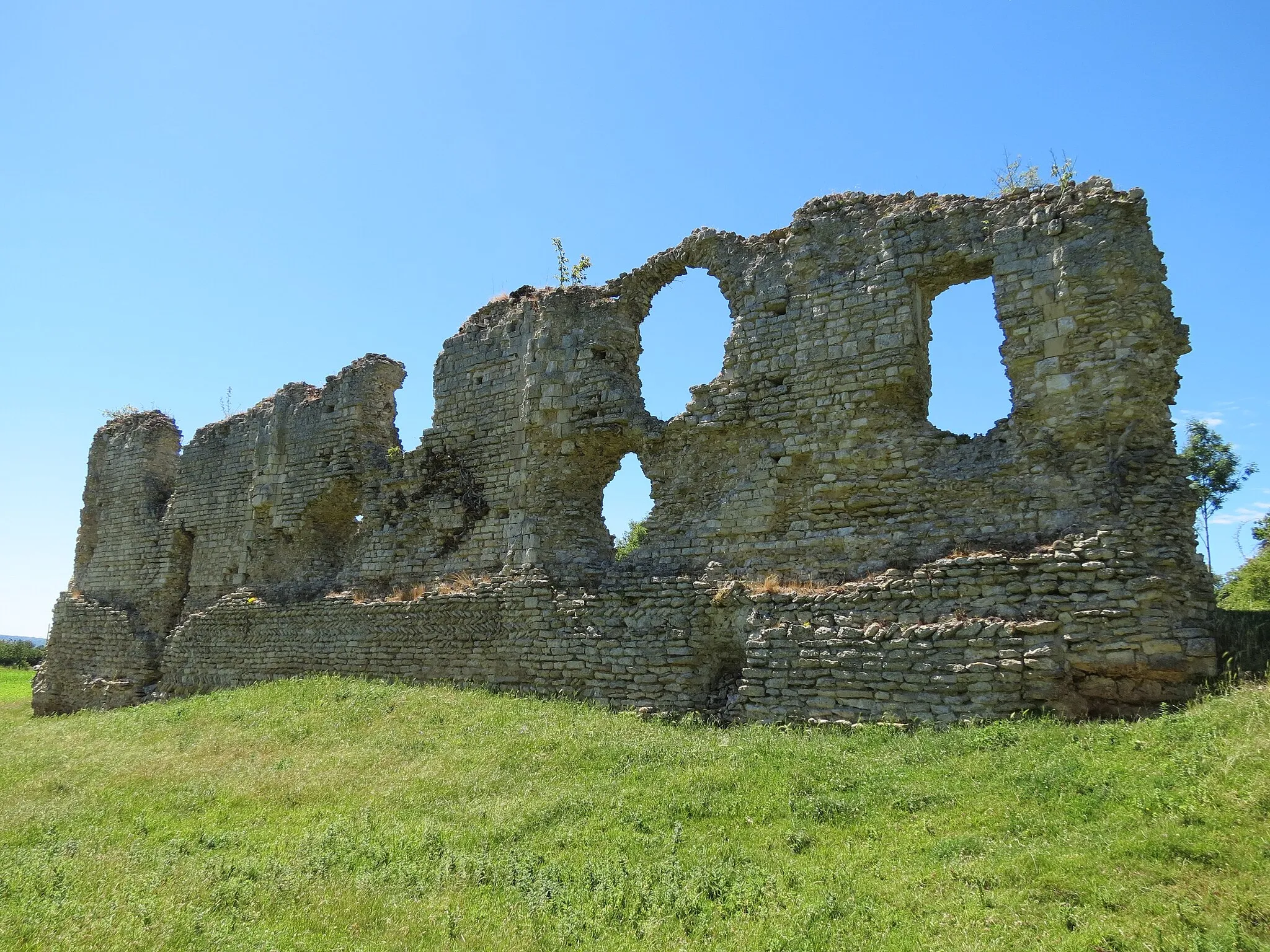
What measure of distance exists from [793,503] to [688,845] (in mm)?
4714

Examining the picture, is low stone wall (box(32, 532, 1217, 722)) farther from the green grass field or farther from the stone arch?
the stone arch

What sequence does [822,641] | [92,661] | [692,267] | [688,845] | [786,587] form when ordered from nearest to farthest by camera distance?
[688,845]
[822,641]
[786,587]
[692,267]
[92,661]

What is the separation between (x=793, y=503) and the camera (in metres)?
9.52

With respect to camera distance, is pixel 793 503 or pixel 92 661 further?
pixel 92 661

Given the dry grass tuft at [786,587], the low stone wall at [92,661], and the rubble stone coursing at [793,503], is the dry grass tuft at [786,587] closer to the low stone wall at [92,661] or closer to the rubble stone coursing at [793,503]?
the rubble stone coursing at [793,503]

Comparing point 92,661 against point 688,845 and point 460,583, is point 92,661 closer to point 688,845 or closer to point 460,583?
point 460,583

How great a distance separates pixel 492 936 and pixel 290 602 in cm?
1062

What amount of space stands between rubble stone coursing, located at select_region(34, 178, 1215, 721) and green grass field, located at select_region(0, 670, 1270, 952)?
2.95ft

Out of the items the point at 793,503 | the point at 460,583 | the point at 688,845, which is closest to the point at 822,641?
the point at 793,503

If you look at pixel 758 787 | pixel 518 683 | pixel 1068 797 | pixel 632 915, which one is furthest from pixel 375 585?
pixel 1068 797

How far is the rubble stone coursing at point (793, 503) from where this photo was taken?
292 inches

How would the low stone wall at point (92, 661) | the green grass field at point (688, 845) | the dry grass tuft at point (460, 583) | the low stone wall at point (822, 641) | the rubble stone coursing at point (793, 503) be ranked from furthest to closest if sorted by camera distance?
1. the low stone wall at point (92, 661)
2. the dry grass tuft at point (460, 583)
3. the rubble stone coursing at point (793, 503)
4. the low stone wall at point (822, 641)
5. the green grass field at point (688, 845)

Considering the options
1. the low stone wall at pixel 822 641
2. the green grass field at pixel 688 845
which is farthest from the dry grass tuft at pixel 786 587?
the green grass field at pixel 688 845

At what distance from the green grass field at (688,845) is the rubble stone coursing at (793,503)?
90cm
